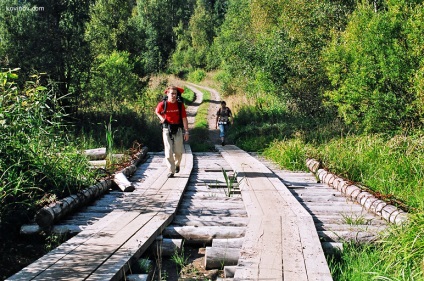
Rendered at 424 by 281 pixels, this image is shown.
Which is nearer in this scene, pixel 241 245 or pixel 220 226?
pixel 241 245

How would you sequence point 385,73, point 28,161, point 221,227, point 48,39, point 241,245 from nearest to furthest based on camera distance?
1. point 241,245
2. point 221,227
3. point 28,161
4. point 385,73
5. point 48,39

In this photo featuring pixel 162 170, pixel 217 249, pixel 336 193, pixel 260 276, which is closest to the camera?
pixel 260 276

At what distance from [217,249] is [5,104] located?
411cm

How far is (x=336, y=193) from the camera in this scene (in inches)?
319

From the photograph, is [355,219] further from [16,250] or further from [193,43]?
[193,43]

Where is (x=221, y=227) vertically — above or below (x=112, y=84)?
below

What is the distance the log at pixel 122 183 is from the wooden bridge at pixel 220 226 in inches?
5.2

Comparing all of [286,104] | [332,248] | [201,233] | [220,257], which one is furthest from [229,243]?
[286,104]

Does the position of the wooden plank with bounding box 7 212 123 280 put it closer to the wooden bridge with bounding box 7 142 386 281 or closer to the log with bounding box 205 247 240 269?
the wooden bridge with bounding box 7 142 386 281

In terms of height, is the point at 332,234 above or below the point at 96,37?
below

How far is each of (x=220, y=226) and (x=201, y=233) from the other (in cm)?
32

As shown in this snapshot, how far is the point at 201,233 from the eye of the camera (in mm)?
5648

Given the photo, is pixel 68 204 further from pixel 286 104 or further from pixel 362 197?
pixel 286 104

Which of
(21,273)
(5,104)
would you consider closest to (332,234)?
(21,273)
